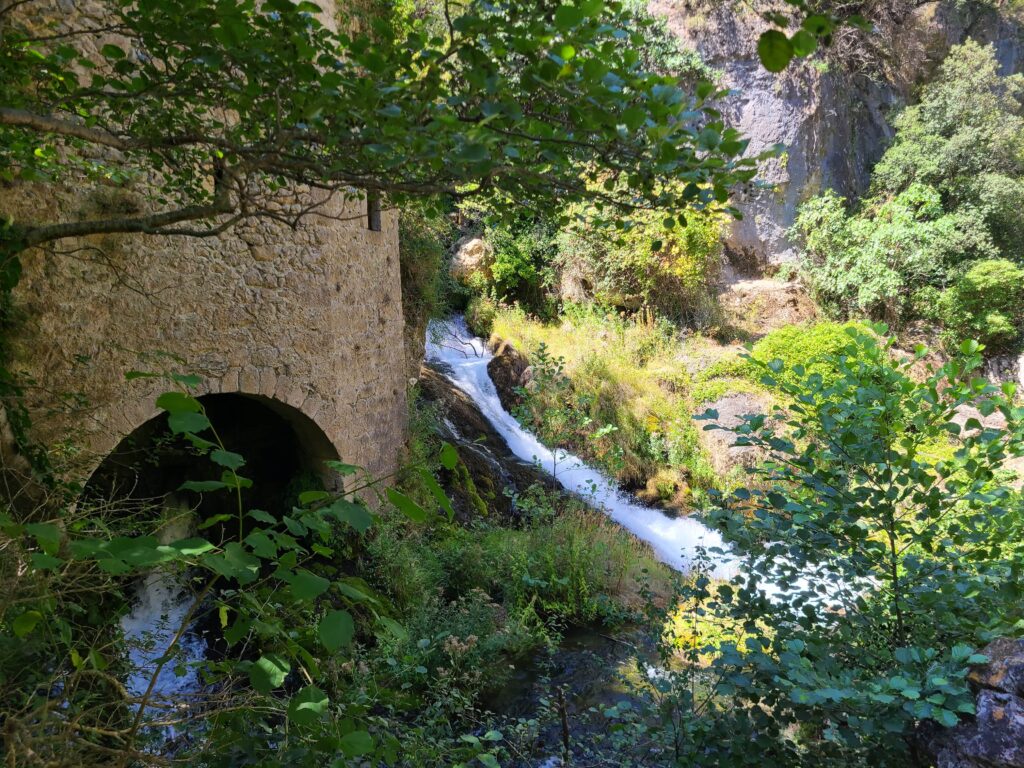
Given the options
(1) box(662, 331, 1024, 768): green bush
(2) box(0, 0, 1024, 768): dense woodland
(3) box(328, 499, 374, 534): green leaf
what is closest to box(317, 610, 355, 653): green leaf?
(2) box(0, 0, 1024, 768): dense woodland

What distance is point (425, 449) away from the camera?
6668mm

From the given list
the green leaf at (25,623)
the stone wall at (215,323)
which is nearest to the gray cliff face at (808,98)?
the stone wall at (215,323)

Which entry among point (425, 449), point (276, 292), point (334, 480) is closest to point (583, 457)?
point (425, 449)

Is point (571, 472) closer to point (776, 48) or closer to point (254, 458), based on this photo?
point (254, 458)

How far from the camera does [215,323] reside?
13.8 ft

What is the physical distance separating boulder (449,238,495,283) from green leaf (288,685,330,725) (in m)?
11.7

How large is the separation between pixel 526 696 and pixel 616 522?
3805mm

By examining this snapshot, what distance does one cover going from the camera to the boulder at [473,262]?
12.7 m

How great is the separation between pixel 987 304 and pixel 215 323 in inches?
482

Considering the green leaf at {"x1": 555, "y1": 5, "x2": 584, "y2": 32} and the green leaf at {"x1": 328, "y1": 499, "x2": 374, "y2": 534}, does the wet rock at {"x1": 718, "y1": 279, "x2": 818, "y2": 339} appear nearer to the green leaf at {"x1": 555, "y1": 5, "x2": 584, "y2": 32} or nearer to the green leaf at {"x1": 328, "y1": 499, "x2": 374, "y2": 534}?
the green leaf at {"x1": 555, "y1": 5, "x2": 584, "y2": 32}

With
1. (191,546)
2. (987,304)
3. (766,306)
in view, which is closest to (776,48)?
(191,546)

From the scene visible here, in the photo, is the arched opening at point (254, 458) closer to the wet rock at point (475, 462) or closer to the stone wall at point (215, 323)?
the stone wall at point (215, 323)

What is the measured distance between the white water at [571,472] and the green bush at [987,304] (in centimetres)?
664

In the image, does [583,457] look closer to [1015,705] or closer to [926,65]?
[1015,705]
